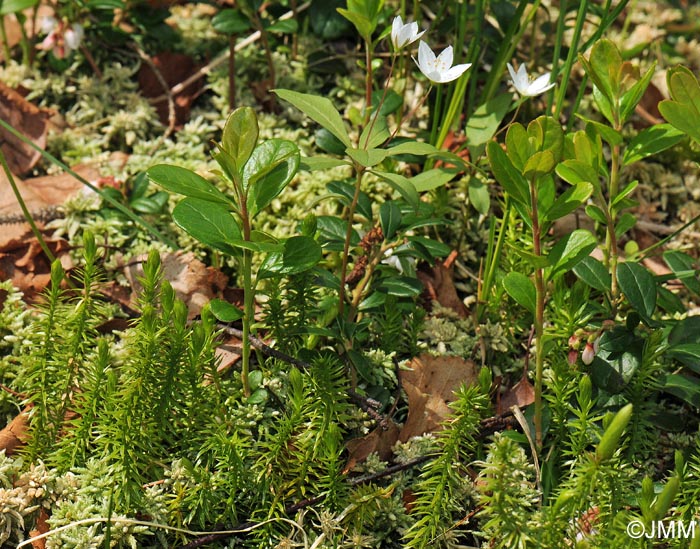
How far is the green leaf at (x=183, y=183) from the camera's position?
1729 mm

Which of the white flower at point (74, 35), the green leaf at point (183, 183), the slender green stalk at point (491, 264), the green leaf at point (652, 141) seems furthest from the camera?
the white flower at point (74, 35)

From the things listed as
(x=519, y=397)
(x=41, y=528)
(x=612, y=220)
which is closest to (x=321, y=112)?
(x=612, y=220)

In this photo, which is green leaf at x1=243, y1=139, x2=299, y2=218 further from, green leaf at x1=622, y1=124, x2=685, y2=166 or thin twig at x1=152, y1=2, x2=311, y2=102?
thin twig at x1=152, y1=2, x2=311, y2=102

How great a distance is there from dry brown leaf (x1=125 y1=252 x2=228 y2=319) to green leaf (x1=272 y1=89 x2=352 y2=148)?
72 cm

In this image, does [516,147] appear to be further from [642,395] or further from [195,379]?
[195,379]

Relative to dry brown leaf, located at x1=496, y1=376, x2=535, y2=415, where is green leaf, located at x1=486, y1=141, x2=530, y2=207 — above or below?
above

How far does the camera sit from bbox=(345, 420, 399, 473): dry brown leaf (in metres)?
2.02

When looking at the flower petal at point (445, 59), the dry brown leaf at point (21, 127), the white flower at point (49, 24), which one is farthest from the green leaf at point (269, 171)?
the white flower at point (49, 24)

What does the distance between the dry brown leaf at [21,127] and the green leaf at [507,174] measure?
1.85 metres

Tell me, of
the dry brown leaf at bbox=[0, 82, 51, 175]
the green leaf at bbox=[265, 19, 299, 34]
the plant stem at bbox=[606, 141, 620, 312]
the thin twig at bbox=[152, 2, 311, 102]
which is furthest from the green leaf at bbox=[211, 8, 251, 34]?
the plant stem at bbox=[606, 141, 620, 312]

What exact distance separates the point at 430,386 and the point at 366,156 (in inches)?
28.9

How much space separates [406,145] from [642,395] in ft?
2.95

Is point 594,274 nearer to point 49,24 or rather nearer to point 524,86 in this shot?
point 524,86

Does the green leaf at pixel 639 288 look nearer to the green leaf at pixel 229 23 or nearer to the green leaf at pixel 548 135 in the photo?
the green leaf at pixel 548 135
